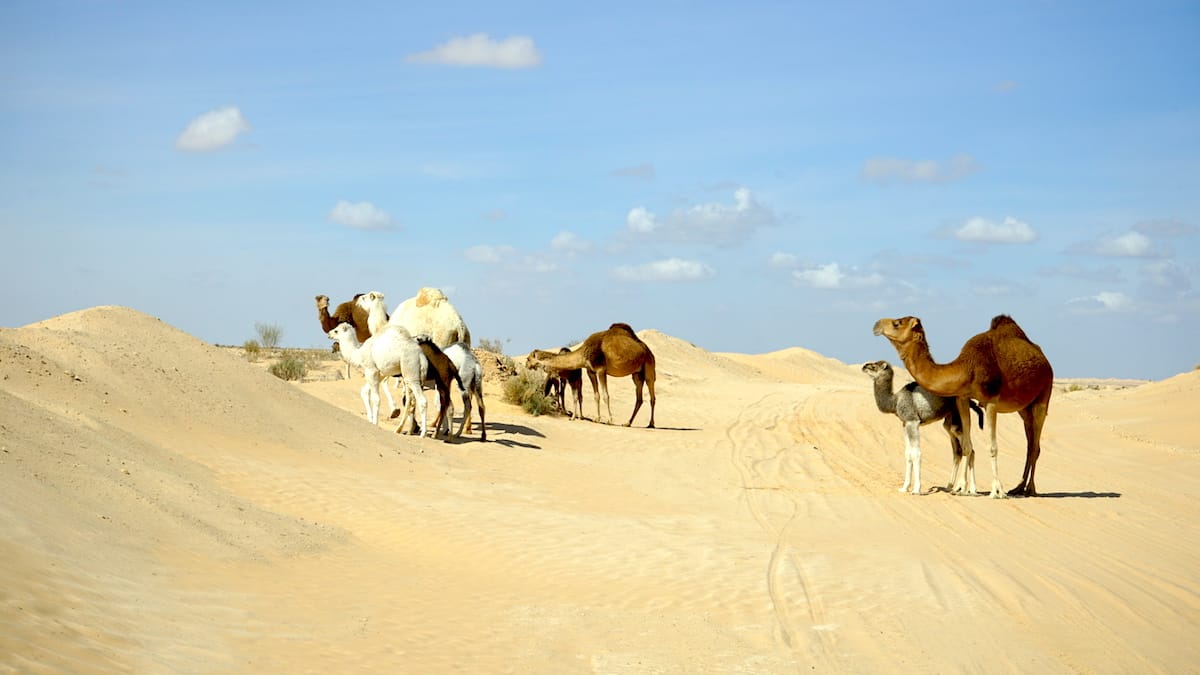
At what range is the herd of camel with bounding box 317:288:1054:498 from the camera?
49.0 feet

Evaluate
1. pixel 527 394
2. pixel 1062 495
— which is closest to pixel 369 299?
pixel 527 394

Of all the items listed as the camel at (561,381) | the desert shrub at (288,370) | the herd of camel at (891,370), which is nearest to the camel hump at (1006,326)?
the herd of camel at (891,370)

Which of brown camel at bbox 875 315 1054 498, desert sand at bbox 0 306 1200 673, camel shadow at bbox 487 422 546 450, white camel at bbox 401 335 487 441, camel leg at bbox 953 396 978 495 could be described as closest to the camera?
desert sand at bbox 0 306 1200 673

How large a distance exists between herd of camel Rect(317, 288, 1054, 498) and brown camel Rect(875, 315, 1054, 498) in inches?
0.5

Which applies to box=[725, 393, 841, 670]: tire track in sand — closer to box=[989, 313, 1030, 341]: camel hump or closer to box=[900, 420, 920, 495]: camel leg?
box=[900, 420, 920, 495]: camel leg

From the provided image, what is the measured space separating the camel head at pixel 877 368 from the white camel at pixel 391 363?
6.89m

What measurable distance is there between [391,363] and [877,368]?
7.48 metres

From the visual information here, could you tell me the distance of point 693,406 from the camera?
31000 millimetres

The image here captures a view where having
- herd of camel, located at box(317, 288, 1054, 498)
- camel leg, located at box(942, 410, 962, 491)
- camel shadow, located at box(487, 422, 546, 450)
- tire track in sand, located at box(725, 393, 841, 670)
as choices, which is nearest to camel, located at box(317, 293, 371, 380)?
herd of camel, located at box(317, 288, 1054, 498)

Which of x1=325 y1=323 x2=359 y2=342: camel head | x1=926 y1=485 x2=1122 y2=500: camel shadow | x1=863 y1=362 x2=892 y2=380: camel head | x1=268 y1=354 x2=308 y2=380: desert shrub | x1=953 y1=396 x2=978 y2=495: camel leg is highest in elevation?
x1=325 y1=323 x2=359 y2=342: camel head

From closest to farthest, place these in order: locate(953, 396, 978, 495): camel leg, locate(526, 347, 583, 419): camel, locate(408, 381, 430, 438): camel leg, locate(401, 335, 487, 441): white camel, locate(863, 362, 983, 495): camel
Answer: locate(953, 396, 978, 495): camel leg → locate(863, 362, 983, 495): camel → locate(408, 381, 430, 438): camel leg → locate(401, 335, 487, 441): white camel → locate(526, 347, 583, 419): camel

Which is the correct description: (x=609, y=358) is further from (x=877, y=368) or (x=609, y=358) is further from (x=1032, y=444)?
(x=1032, y=444)

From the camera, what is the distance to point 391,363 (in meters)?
17.3

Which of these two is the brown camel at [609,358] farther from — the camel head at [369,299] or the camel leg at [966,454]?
the camel leg at [966,454]
